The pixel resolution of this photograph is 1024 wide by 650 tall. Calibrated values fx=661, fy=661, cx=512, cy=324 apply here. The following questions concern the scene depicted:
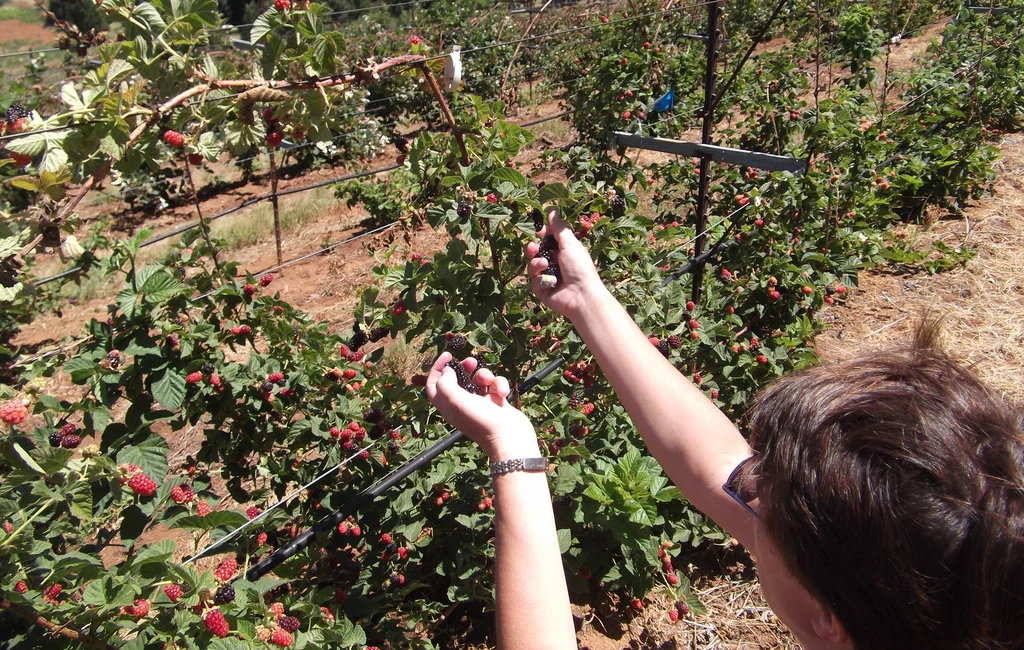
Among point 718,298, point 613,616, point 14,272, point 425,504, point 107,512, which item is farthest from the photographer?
point 718,298

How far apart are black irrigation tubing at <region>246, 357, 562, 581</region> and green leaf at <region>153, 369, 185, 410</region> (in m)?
0.49

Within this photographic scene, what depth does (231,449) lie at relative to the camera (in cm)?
210

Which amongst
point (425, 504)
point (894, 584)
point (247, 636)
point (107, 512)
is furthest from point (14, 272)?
point (894, 584)

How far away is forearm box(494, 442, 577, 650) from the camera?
0.88 m

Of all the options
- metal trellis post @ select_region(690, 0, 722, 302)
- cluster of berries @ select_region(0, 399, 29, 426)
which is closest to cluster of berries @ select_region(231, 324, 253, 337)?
cluster of berries @ select_region(0, 399, 29, 426)

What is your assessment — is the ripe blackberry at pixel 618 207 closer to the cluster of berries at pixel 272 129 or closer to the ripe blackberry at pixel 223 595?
the cluster of berries at pixel 272 129

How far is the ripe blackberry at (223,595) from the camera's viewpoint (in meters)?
1.31

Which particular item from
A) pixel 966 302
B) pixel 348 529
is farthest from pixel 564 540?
pixel 966 302

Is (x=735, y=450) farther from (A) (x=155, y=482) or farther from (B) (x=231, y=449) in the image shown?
(B) (x=231, y=449)

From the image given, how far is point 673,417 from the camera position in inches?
49.1

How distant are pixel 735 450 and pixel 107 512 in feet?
5.50

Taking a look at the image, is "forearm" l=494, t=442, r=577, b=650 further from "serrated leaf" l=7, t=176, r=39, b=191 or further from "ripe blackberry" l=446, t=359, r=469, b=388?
"serrated leaf" l=7, t=176, r=39, b=191

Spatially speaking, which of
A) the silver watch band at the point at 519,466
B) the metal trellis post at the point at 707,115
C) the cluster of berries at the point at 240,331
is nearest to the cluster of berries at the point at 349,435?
the cluster of berries at the point at 240,331

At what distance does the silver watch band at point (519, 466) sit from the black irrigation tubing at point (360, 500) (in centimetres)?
82
